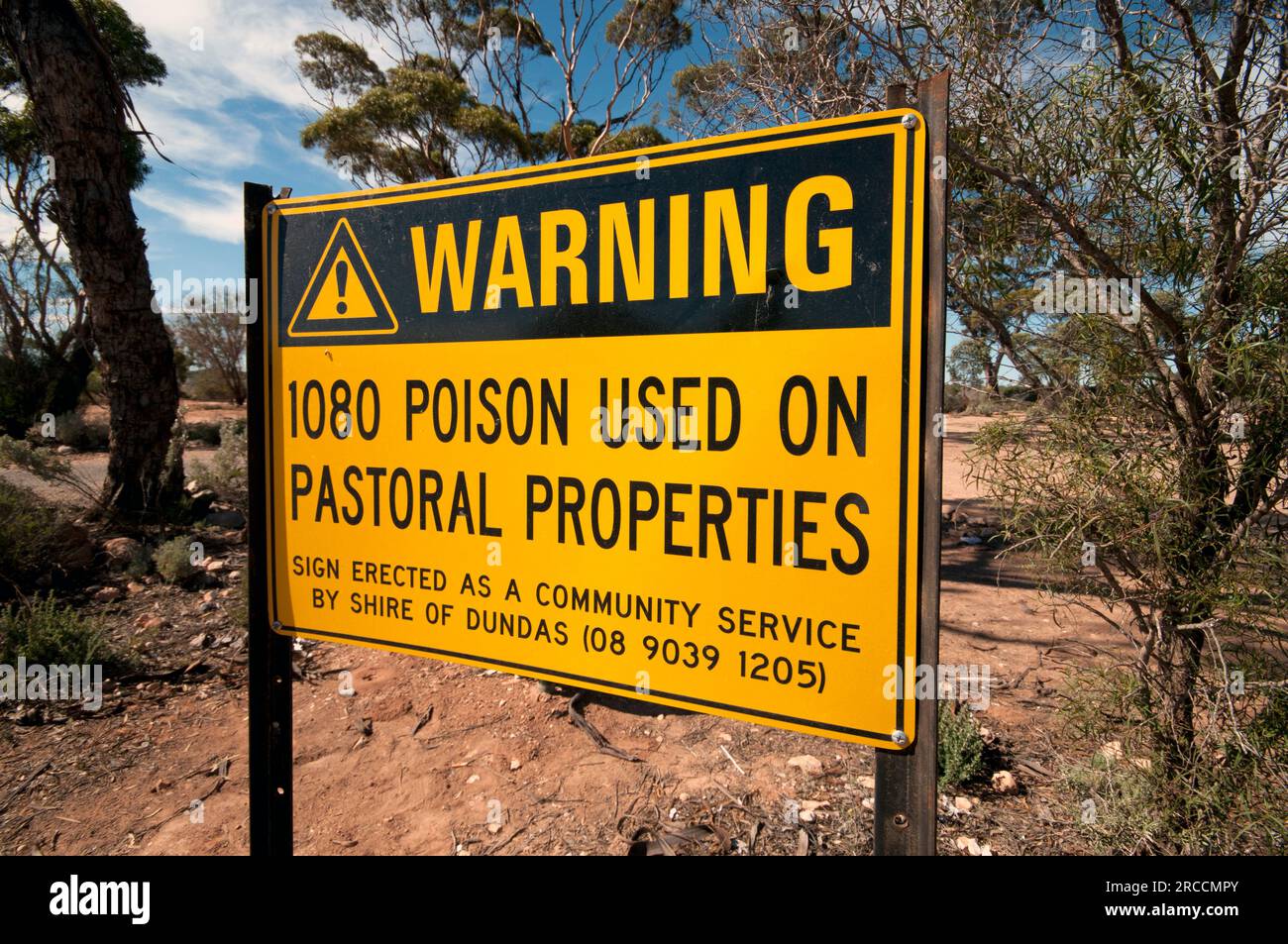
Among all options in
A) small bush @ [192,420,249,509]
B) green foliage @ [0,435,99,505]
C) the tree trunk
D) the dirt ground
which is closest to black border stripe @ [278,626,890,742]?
the dirt ground

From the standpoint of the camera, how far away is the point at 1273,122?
2.26 metres

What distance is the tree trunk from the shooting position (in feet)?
20.0

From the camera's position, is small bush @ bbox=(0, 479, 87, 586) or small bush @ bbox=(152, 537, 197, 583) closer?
small bush @ bbox=(0, 479, 87, 586)

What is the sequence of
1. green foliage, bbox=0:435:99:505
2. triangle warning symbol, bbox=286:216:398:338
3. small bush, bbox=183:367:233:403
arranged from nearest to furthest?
triangle warning symbol, bbox=286:216:398:338, green foliage, bbox=0:435:99:505, small bush, bbox=183:367:233:403

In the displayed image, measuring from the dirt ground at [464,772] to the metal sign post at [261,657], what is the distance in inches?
50.5

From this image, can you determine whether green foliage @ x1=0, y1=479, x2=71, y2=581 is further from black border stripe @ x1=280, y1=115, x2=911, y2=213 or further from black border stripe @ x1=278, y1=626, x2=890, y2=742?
black border stripe @ x1=280, y1=115, x2=911, y2=213

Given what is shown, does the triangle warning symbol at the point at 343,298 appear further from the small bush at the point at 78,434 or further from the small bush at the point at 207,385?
the small bush at the point at 207,385

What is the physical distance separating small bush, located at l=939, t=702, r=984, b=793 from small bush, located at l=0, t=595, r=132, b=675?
5.05 meters

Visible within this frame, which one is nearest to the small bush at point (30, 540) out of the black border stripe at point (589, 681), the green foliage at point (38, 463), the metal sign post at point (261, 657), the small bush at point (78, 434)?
the green foliage at point (38, 463)

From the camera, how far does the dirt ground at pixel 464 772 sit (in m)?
2.90

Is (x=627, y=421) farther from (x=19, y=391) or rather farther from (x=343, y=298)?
(x=19, y=391)

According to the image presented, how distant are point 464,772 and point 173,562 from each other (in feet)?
13.9
